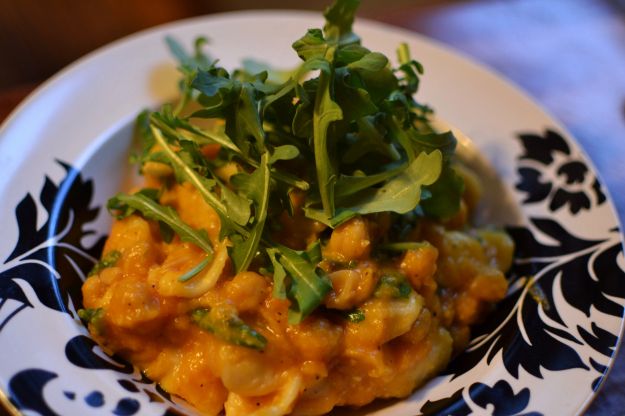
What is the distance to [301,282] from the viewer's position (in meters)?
1.60

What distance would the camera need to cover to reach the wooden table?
2828mm

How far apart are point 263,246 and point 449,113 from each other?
Answer: 4.09 ft

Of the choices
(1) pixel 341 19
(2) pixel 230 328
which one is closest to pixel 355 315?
(2) pixel 230 328

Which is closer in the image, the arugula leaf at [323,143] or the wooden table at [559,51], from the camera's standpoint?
the arugula leaf at [323,143]

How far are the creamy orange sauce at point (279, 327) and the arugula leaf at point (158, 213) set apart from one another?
0.04 meters

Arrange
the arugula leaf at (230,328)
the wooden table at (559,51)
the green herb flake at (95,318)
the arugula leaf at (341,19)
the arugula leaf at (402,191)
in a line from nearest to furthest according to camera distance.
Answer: the arugula leaf at (230,328)
the green herb flake at (95,318)
the arugula leaf at (402,191)
the arugula leaf at (341,19)
the wooden table at (559,51)

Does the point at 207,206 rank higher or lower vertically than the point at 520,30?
lower

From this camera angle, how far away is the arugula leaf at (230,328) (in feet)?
5.07

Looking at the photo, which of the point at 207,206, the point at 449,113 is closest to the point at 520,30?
the point at 449,113

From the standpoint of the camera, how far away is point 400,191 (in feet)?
5.94

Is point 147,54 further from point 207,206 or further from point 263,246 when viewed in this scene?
point 263,246

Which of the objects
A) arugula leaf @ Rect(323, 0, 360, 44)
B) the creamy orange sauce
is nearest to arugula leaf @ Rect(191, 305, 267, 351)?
the creamy orange sauce

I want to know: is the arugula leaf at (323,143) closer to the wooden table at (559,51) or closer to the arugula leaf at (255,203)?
the arugula leaf at (255,203)

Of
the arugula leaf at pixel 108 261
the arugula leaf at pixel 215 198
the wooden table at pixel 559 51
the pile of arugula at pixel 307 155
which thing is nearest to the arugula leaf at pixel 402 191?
the pile of arugula at pixel 307 155
